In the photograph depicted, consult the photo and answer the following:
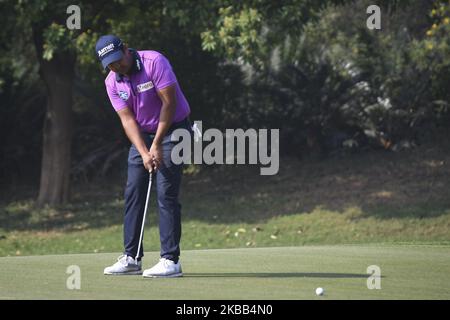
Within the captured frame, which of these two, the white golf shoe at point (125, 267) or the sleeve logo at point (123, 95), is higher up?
the sleeve logo at point (123, 95)

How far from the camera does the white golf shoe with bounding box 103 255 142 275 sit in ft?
27.1

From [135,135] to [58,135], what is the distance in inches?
510

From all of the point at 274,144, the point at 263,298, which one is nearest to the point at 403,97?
the point at 274,144

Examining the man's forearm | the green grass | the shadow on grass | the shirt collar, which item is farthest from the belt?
the green grass

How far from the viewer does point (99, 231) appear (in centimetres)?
1878

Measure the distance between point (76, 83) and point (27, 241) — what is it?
223 inches

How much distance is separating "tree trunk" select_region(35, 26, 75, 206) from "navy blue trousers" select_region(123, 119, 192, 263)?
12492 mm

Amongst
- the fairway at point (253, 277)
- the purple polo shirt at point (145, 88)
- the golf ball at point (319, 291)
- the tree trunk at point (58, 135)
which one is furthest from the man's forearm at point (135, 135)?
the tree trunk at point (58, 135)

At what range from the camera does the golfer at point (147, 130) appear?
26.8 feet

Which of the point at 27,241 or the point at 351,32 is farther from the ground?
the point at 351,32

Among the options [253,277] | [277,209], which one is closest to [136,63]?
[253,277]

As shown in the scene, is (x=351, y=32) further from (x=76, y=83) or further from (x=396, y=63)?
(x=76, y=83)

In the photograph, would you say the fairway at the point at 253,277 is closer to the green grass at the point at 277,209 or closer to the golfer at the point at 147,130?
the golfer at the point at 147,130
